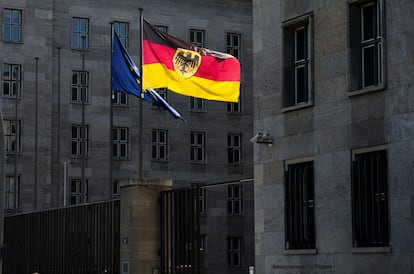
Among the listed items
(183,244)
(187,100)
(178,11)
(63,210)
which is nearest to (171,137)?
(187,100)

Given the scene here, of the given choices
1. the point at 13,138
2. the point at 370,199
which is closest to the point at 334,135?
the point at 370,199

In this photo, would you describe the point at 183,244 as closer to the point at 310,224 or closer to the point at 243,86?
the point at 310,224

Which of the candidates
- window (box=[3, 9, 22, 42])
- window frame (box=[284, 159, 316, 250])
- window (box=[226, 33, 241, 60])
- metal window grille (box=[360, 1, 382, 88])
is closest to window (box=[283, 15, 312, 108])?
window frame (box=[284, 159, 316, 250])

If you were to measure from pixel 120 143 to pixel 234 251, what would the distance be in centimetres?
1021

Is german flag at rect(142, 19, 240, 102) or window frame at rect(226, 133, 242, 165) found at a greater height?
window frame at rect(226, 133, 242, 165)

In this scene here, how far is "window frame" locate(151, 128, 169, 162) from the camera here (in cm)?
6919

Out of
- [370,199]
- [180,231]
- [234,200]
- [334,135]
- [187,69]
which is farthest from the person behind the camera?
[234,200]

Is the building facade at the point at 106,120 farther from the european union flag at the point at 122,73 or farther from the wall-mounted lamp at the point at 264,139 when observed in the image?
the wall-mounted lamp at the point at 264,139

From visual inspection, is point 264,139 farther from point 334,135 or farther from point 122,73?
point 122,73

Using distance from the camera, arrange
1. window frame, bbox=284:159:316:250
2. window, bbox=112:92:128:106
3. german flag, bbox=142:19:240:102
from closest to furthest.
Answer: window frame, bbox=284:159:316:250 < german flag, bbox=142:19:240:102 < window, bbox=112:92:128:106

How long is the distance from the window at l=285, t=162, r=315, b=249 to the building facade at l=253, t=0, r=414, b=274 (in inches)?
1.0

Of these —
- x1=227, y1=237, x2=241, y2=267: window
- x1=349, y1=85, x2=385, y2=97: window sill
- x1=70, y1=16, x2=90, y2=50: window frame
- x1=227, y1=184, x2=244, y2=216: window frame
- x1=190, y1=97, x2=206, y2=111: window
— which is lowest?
x1=227, y1=237, x2=241, y2=267: window

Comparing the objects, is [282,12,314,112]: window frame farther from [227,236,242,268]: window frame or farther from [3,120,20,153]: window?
[227,236,242,268]: window frame

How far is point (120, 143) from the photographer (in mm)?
68125
